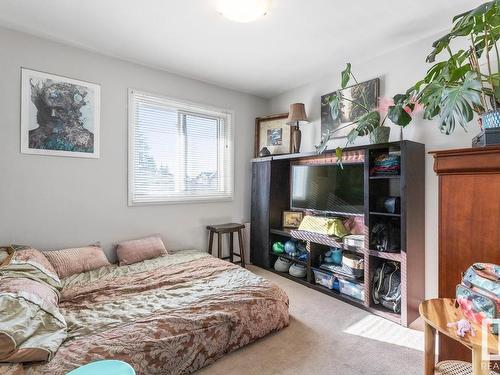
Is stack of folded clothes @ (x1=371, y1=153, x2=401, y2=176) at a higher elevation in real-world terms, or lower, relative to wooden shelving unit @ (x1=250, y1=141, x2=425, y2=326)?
higher

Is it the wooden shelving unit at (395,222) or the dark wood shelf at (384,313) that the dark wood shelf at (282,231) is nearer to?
the wooden shelving unit at (395,222)

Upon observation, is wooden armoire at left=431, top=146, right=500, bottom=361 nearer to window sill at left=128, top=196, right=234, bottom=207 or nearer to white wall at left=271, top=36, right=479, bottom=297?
white wall at left=271, top=36, right=479, bottom=297

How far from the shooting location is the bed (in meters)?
1.47

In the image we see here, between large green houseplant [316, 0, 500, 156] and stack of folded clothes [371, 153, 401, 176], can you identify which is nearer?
large green houseplant [316, 0, 500, 156]

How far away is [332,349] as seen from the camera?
189cm

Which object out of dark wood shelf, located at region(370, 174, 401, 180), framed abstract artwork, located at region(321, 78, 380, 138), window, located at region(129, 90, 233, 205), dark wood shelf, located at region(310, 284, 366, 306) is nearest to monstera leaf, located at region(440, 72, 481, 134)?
dark wood shelf, located at region(370, 174, 401, 180)

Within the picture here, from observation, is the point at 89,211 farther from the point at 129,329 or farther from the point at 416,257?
the point at 416,257

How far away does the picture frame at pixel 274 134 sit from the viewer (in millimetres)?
3662

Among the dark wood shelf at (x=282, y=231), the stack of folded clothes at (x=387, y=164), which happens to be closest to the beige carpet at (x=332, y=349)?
the dark wood shelf at (x=282, y=231)

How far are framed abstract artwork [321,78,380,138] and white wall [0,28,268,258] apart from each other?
1523mm

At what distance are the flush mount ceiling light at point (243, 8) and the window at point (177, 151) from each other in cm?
158

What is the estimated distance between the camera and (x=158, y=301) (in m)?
1.94

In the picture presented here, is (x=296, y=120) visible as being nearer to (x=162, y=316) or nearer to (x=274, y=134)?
(x=274, y=134)

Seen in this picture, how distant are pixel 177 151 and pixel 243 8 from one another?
192 cm
